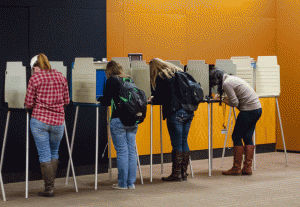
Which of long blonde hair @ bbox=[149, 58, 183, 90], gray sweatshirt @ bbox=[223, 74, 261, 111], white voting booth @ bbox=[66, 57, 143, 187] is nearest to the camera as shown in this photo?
white voting booth @ bbox=[66, 57, 143, 187]

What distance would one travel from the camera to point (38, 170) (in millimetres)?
6281

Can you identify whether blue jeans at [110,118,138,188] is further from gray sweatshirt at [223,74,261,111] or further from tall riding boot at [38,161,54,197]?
gray sweatshirt at [223,74,261,111]

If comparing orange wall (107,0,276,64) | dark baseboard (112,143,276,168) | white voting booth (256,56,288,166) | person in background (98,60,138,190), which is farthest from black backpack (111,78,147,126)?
white voting booth (256,56,288,166)

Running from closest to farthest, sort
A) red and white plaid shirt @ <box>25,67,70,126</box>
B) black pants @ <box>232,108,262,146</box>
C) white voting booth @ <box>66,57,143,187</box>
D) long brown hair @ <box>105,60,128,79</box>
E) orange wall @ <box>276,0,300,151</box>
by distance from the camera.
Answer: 1. red and white plaid shirt @ <box>25,67,70,126</box>
2. long brown hair @ <box>105,60,128,79</box>
3. white voting booth @ <box>66,57,143,187</box>
4. black pants @ <box>232,108,262,146</box>
5. orange wall @ <box>276,0,300,151</box>

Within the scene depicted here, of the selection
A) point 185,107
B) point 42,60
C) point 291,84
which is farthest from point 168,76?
point 291,84

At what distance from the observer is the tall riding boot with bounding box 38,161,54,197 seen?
202 inches

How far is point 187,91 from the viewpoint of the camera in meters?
5.76

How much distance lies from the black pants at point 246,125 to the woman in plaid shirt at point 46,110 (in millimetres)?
2345

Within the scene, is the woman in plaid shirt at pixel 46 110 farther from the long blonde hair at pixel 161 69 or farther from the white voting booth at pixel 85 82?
the long blonde hair at pixel 161 69

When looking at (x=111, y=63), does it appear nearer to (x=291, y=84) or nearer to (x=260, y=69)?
(x=260, y=69)

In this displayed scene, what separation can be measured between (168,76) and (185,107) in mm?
411

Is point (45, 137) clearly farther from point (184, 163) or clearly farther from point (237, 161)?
point (237, 161)

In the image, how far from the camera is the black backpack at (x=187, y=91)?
573cm

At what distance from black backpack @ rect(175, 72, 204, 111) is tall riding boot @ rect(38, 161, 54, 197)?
1680 millimetres
